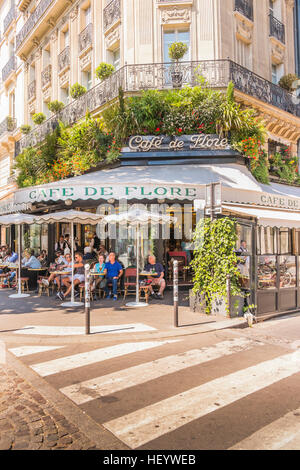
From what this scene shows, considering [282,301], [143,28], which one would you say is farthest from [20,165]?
[282,301]

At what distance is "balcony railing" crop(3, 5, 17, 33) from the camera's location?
24734 mm

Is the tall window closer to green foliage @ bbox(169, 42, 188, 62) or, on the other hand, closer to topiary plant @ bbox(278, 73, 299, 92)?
green foliage @ bbox(169, 42, 188, 62)

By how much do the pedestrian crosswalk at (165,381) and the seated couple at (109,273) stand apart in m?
4.39

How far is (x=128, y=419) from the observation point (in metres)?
3.30

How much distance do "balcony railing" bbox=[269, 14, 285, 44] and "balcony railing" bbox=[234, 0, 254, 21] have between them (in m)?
1.74

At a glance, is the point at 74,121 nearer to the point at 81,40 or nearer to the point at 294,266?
the point at 81,40

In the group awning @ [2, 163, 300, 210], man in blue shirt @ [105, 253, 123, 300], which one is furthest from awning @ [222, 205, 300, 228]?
man in blue shirt @ [105, 253, 123, 300]

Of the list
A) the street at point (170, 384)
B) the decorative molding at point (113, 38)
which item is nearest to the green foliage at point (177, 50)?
the decorative molding at point (113, 38)

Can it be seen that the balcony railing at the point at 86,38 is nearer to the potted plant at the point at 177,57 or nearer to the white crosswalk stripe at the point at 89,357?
the potted plant at the point at 177,57

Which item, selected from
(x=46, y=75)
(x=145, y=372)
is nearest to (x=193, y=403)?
(x=145, y=372)

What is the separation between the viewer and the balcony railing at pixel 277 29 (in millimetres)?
15930

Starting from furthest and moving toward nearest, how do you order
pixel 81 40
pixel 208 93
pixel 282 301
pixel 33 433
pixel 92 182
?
pixel 81 40, pixel 208 93, pixel 92 182, pixel 282 301, pixel 33 433

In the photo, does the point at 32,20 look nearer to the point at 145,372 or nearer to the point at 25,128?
the point at 25,128
